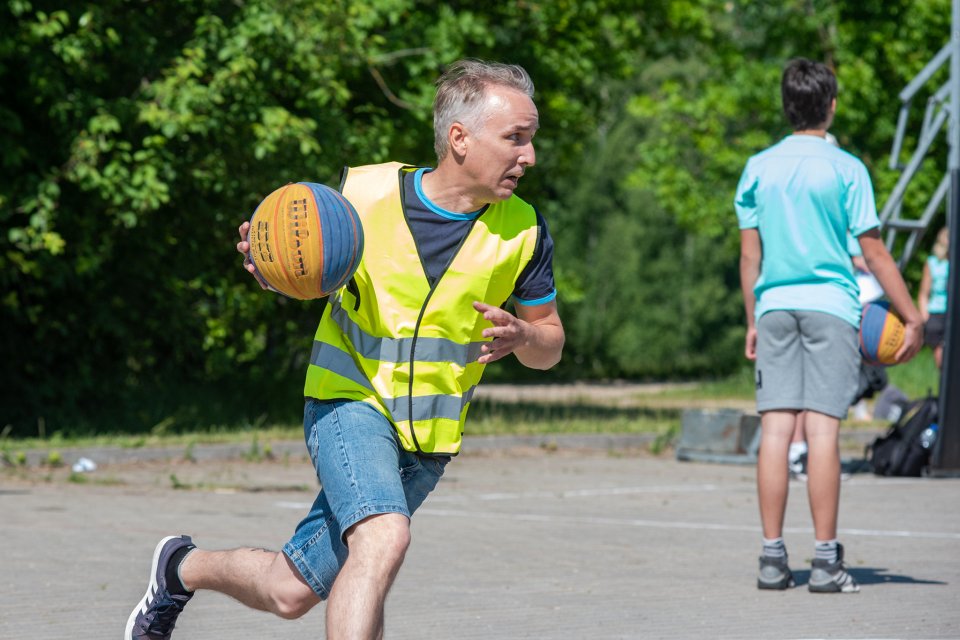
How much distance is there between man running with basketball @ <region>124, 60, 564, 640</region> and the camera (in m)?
4.21

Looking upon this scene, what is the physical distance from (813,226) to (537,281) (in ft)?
9.02

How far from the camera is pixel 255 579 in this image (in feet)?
14.5

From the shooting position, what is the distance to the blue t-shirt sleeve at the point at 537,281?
178 inches

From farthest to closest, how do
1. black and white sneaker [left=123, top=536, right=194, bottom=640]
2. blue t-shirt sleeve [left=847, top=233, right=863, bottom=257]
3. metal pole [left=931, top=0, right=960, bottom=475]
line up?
metal pole [left=931, top=0, right=960, bottom=475]
blue t-shirt sleeve [left=847, top=233, right=863, bottom=257]
black and white sneaker [left=123, top=536, right=194, bottom=640]

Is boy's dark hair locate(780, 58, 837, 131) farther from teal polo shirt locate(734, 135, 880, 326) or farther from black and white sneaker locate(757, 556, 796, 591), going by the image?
black and white sneaker locate(757, 556, 796, 591)

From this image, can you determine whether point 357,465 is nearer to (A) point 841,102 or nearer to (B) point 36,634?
(B) point 36,634

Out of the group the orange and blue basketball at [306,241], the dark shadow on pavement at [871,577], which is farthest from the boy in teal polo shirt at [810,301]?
the orange and blue basketball at [306,241]

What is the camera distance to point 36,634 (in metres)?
5.51

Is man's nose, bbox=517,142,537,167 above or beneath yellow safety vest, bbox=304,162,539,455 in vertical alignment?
above

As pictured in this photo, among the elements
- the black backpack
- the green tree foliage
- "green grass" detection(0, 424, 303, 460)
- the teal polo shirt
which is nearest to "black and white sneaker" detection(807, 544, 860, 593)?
the teal polo shirt

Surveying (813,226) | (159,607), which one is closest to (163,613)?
(159,607)

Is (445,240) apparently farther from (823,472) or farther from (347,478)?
(823,472)

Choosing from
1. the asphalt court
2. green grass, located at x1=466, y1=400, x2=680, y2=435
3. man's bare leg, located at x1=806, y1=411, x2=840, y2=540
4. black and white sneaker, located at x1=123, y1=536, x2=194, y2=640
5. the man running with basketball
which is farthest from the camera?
green grass, located at x1=466, y1=400, x2=680, y2=435

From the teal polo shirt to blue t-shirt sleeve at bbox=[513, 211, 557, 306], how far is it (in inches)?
100
